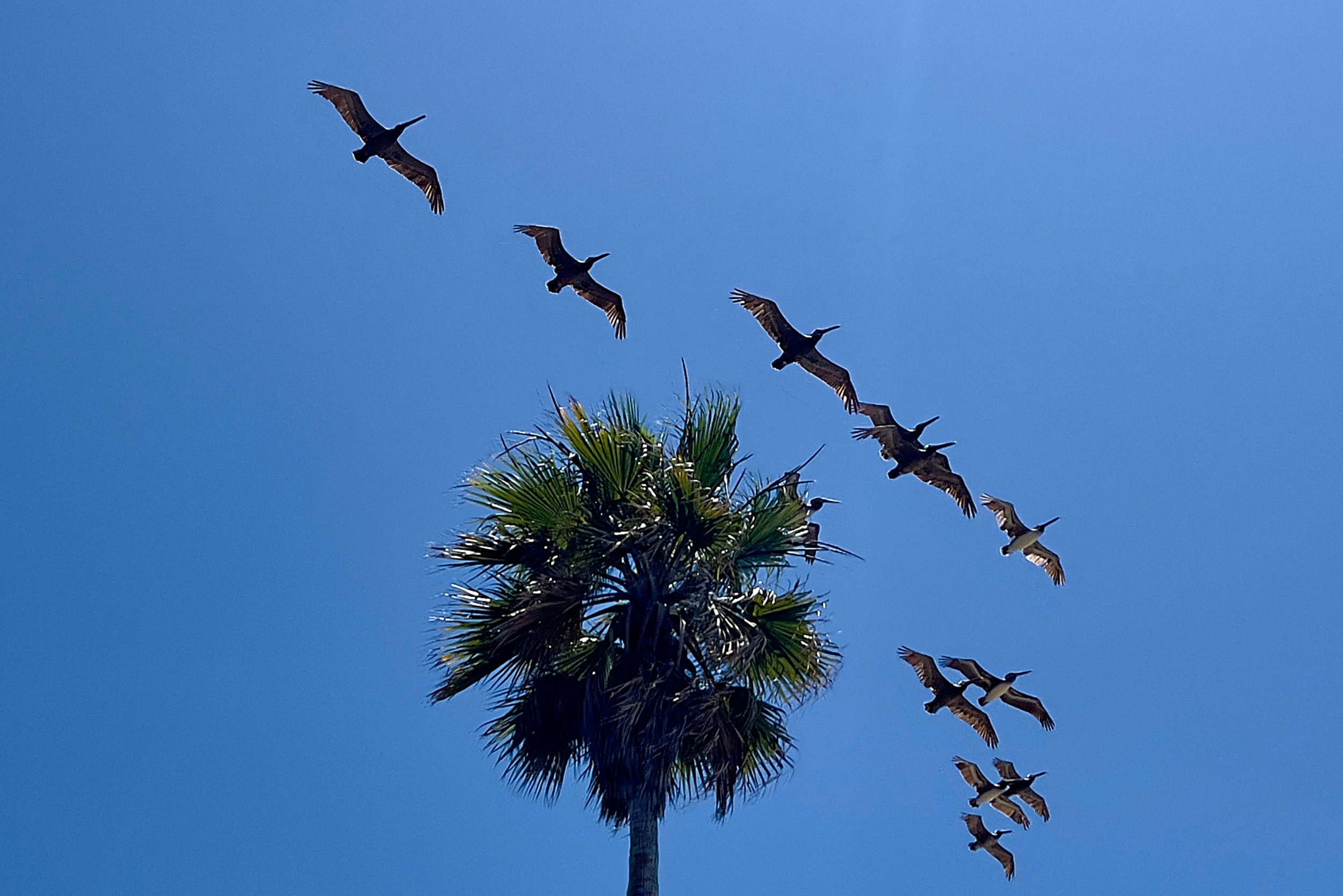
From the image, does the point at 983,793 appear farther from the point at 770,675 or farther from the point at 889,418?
the point at 770,675

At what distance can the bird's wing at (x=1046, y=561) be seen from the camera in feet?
73.9

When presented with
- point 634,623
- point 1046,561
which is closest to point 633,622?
point 634,623

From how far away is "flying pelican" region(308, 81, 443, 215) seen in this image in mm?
19766

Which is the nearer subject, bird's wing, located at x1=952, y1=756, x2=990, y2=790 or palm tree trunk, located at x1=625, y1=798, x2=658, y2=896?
palm tree trunk, located at x1=625, y1=798, x2=658, y2=896

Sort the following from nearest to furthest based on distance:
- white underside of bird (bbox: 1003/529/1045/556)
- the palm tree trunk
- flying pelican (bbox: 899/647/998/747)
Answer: the palm tree trunk
flying pelican (bbox: 899/647/998/747)
white underside of bird (bbox: 1003/529/1045/556)

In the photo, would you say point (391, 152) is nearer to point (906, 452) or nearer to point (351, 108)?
point (351, 108)

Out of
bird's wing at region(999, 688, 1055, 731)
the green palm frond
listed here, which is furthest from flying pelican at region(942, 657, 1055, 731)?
the green palm frond

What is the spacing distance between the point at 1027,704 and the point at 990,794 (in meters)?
1.19

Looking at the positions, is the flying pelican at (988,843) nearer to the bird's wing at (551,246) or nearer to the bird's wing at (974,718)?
the bird's wing at (974,718)

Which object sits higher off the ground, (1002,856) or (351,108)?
(351,108)

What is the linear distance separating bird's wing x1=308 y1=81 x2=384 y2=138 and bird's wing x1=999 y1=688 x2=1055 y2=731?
10.6 metres

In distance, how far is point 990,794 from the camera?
18.4m

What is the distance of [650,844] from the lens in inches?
416

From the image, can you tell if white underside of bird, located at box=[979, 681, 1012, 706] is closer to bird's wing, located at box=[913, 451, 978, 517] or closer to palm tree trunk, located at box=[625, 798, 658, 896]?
bird's wing, located at box=[913, 451, 978, 517]
